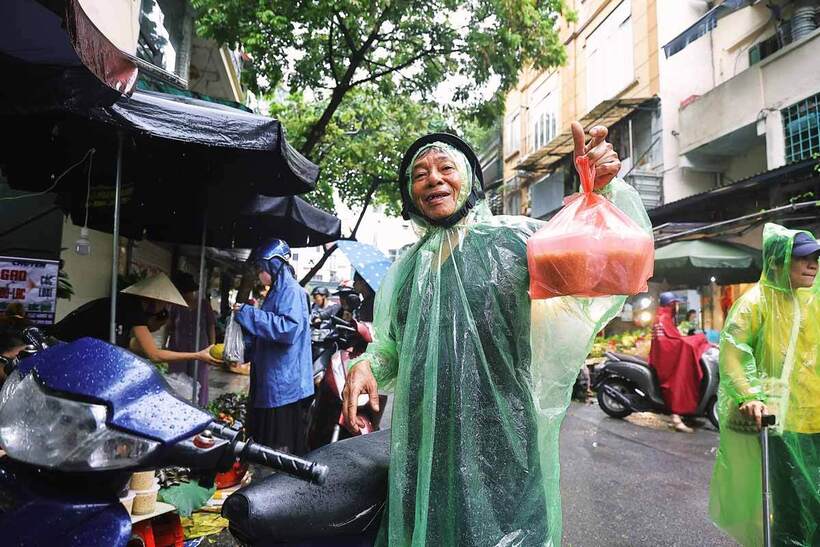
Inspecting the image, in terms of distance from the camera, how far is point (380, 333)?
167 cm

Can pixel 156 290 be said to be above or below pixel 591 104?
below

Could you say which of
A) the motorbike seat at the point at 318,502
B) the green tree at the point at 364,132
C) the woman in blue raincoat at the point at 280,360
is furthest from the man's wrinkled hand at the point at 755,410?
the green tree at the point at 364,132

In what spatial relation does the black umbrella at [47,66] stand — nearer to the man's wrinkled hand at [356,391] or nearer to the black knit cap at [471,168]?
the black knit cap at [471,168]

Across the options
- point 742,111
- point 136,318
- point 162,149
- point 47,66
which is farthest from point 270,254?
point 742,111

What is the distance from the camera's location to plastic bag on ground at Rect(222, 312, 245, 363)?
331 centimetres

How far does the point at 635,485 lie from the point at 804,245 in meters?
2.85

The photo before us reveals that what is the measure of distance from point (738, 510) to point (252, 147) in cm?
315

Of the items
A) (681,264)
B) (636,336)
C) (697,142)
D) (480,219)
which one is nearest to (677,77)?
(697,142)

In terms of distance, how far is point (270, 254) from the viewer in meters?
3.55

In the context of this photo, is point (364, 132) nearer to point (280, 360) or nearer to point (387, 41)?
point (387, 41)

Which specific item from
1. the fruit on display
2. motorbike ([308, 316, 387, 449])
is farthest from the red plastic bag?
the fruit on display

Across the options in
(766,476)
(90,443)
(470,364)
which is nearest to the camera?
(90,443)

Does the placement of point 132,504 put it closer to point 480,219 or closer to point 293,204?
point 480,219

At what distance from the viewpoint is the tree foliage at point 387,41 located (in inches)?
252
